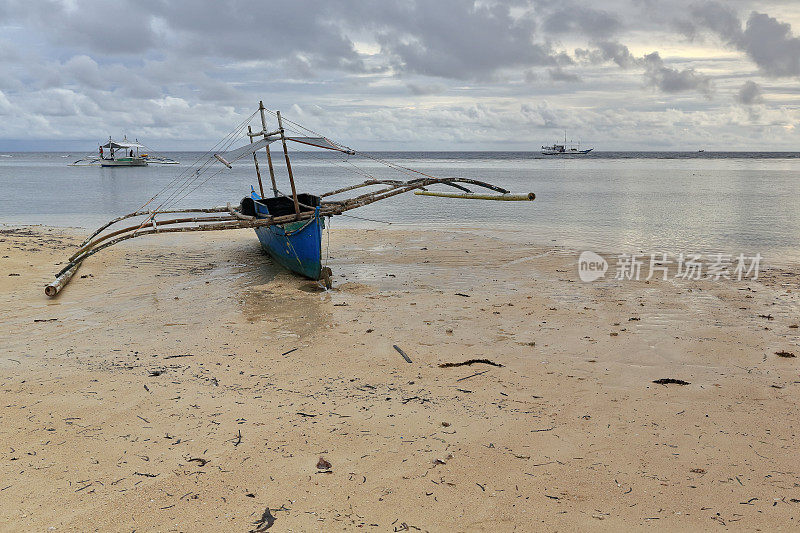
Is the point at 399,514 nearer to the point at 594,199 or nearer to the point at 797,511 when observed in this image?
the point at 797,511

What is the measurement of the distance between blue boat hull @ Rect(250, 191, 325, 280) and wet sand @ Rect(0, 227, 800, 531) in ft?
3.46

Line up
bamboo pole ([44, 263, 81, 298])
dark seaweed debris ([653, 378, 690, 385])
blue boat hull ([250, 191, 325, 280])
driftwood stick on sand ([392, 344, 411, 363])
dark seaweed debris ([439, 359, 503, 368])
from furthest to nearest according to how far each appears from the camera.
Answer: blue boat hull ([250, 191, 325, 280]) → bamboo pole ([44, 263, 81, 298]) → driftwood stick on sand ([392, 344, 411, 363]) → dark seaweed debris ([439, 359, 503, 368]) → dark seaweed debris ([653, 378, 690, 385])

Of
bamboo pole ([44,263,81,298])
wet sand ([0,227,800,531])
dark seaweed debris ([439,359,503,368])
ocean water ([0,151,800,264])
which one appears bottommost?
wet sand ([0,227,800,531])

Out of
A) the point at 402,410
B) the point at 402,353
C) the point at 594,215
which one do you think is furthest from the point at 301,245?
the point at 594,215

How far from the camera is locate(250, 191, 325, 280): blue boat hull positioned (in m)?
11.4

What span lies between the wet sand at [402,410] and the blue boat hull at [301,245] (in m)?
1.05

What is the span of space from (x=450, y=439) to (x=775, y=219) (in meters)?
22.6

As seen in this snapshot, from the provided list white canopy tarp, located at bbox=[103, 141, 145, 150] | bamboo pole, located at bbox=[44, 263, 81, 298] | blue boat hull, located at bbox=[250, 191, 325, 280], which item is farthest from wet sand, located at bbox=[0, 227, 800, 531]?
white canopy tarp, located at bbox=[103, 141, 145, 150]

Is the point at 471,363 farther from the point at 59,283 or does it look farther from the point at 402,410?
the point at 59,283

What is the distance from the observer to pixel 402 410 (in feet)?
17.9

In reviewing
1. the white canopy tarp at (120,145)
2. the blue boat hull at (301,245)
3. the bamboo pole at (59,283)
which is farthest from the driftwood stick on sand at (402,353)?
the white canopy tarp at (120,145)

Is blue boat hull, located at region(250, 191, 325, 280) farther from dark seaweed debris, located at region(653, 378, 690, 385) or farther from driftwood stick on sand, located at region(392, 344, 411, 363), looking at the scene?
dark seaweed debris, located at region(653, 378, 690, 385)

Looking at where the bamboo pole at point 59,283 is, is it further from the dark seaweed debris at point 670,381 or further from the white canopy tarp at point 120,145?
the white canopy tarp at point 120,145

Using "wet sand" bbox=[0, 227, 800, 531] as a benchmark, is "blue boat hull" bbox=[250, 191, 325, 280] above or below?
above
